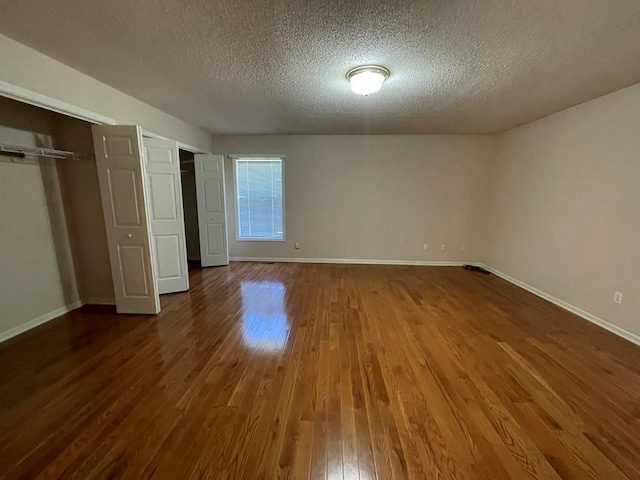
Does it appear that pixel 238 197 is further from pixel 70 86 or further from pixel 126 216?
pixel 70 86

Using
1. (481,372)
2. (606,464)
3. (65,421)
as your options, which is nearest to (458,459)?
(606,464)

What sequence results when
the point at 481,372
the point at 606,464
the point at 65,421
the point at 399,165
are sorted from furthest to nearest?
the point at 399,165 → the point at 481,372 → the point at 65,421 → the point at 606,464

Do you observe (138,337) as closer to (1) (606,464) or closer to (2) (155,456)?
(2) (155,456)

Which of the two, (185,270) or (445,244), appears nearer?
(185,270)

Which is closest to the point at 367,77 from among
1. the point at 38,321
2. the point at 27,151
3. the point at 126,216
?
the point at 126,216

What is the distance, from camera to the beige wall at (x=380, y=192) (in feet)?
17.7

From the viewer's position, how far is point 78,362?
7.66ft

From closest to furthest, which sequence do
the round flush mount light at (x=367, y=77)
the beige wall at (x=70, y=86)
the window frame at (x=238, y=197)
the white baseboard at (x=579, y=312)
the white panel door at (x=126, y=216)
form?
the beige wall at (x=70, y=86), the round flush mount light at (x=367, y=77), the white baseboard at (x=579, y=312), the white panel door at (x=126, y=216), the window frame at (x=238, y=197)

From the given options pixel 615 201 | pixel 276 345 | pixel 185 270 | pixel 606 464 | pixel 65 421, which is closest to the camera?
pixel 606 464

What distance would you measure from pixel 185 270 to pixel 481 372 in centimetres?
395

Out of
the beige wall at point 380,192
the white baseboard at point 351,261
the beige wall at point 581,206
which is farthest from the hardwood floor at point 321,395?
the beige wall at point 380,192

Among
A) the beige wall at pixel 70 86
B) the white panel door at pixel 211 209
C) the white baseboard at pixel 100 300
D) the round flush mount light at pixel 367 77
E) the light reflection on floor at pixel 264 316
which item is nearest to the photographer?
the beige wall at pixel 70 86

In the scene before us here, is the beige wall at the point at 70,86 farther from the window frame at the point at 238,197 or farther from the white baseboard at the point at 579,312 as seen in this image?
the white baseboard at the point at 579,312

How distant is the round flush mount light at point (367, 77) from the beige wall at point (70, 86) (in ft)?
8.82
